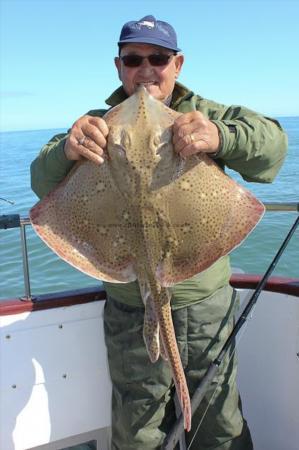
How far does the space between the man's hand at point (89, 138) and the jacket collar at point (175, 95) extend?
66cm

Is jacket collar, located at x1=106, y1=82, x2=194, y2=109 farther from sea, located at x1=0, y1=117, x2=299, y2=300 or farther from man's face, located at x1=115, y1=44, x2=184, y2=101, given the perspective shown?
sea, located at x1=0, y1=117, x2=299, y2=300

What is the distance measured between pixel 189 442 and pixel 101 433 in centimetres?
75

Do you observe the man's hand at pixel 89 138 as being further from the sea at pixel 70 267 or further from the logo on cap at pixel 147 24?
the sea at pixel 70 267

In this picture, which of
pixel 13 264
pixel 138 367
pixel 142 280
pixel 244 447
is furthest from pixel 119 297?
pixel 13 264

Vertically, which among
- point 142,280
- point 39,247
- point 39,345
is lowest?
point 39,247

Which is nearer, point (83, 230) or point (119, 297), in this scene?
point (83, 230)

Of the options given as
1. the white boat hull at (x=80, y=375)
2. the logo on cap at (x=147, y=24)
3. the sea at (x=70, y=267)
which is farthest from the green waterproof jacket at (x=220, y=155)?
the sea at (x=70, y=267)

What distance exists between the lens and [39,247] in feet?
43.1

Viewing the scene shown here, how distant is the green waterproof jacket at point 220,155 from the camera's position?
213 cm

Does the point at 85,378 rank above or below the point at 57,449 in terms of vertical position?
above

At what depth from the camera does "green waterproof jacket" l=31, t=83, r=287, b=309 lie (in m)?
2.13

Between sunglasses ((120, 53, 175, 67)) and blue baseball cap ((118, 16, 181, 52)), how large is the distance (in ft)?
0.21

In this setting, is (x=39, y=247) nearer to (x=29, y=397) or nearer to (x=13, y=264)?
(x=13, y=264)

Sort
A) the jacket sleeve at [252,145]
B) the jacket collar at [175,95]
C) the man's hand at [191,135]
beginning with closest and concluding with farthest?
the man's hand at [191,135]
the jacket sleeve at [252,145]
the jacket collar at [175,95]
